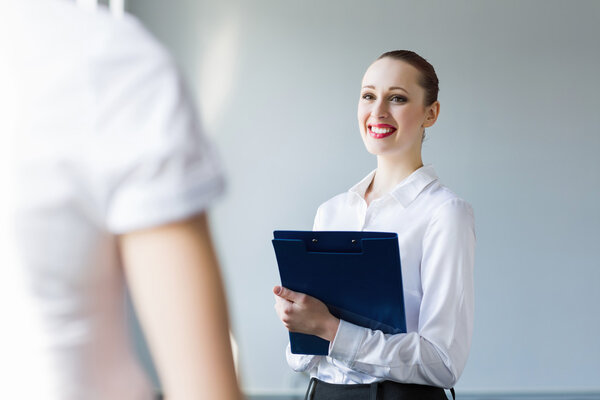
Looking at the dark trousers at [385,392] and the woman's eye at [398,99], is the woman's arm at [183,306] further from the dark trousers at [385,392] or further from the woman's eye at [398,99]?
the woman's eye at [398,99]

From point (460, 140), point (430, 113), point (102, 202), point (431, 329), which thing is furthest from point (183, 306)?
point (460, 140)

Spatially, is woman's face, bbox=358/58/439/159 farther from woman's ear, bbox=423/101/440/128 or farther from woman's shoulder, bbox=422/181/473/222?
woman's shoulder, bbox=422/181/473/222

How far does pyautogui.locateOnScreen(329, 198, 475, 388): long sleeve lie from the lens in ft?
4.95

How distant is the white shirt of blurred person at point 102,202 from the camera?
0.39 m

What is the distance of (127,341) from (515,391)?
14.4 feet

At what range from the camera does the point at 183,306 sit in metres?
0.41

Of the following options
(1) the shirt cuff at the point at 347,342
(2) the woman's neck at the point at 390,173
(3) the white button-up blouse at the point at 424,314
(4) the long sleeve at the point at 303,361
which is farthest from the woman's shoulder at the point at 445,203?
(4) the long sleeve at the point at 303,361

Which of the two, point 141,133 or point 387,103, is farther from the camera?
point 387,103

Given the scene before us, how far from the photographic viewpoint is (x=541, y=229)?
443cm

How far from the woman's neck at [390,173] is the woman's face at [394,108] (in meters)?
0.02

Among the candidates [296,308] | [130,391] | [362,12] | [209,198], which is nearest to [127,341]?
[130,391]

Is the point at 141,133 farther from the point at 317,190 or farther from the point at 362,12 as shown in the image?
the point at 362,12

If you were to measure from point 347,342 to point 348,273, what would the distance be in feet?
0.58

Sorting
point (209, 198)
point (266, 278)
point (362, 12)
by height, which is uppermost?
point (362, 12)
